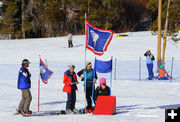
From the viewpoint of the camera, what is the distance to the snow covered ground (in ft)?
33.8

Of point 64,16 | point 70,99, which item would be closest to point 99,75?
point 70,99

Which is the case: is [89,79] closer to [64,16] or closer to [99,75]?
[99,75]

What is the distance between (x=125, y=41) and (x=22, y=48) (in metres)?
10.4

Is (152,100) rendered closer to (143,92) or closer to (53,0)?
(143,92)

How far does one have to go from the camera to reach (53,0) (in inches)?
2034

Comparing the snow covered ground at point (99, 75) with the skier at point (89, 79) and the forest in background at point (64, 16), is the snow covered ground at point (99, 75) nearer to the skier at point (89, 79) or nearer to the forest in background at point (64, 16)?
the skier at point (89, 79)

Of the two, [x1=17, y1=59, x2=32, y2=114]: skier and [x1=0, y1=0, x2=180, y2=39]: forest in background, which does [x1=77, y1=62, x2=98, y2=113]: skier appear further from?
[x1=0, y1=0, x2=180, y2=39]: forest in background

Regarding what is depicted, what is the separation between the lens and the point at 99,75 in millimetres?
22547

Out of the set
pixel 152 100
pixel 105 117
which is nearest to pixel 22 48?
pixel 152 100

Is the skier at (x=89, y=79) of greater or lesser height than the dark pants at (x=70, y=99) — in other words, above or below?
above

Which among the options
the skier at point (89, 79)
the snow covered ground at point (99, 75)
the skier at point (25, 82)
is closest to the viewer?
the skier at point (25, 82)

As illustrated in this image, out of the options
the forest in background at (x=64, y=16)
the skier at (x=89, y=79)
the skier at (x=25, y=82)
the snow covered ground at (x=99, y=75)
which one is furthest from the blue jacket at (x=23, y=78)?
the forest in background at (x=64, y=16)

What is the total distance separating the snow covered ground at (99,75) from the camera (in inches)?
406

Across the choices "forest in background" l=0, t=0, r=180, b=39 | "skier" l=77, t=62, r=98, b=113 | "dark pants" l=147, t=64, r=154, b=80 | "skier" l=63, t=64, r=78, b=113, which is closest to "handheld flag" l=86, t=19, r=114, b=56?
"skier" l=77, t=62, r=98, b=113
